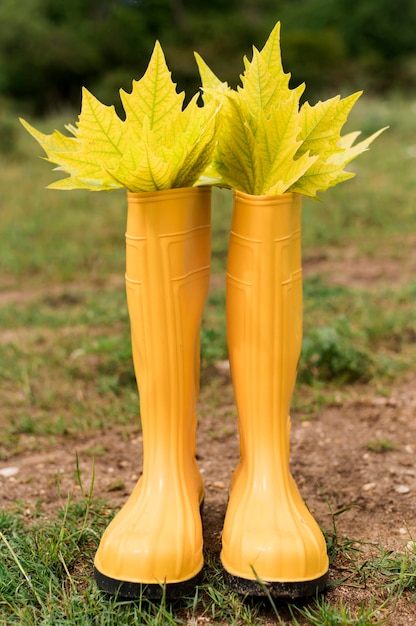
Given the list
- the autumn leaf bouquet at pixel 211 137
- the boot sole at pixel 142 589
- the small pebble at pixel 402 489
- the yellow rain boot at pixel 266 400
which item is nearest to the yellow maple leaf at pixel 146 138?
the autumn leaf bouquet at pixel 211 137

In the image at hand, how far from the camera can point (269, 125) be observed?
4.28ft

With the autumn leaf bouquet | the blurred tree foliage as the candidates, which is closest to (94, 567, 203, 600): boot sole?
the autumn leaf bouquet

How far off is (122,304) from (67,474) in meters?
1.47

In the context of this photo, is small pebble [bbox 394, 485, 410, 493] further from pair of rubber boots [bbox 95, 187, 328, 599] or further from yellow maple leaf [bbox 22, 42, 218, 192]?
yellow maple leaf [bbox 22, 42, 218, 192]

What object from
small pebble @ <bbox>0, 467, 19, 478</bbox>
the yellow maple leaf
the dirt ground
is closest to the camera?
the yellow maple leaf

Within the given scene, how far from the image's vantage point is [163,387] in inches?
53.5

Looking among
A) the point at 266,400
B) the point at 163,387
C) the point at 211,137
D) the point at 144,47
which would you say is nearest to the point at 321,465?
the point at 266,400

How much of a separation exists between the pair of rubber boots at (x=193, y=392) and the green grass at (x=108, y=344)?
0.08 meters

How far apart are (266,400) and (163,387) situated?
20 centimetres

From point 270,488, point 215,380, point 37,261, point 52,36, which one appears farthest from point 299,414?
point 52,36

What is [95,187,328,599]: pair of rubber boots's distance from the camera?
4.15 ft

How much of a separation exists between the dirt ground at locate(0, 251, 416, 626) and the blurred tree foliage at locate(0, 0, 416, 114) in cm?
973

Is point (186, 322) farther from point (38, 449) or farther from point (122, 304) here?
point (122, 304)

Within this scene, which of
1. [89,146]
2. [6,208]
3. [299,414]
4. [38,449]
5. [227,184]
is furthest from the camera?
[6,208]
